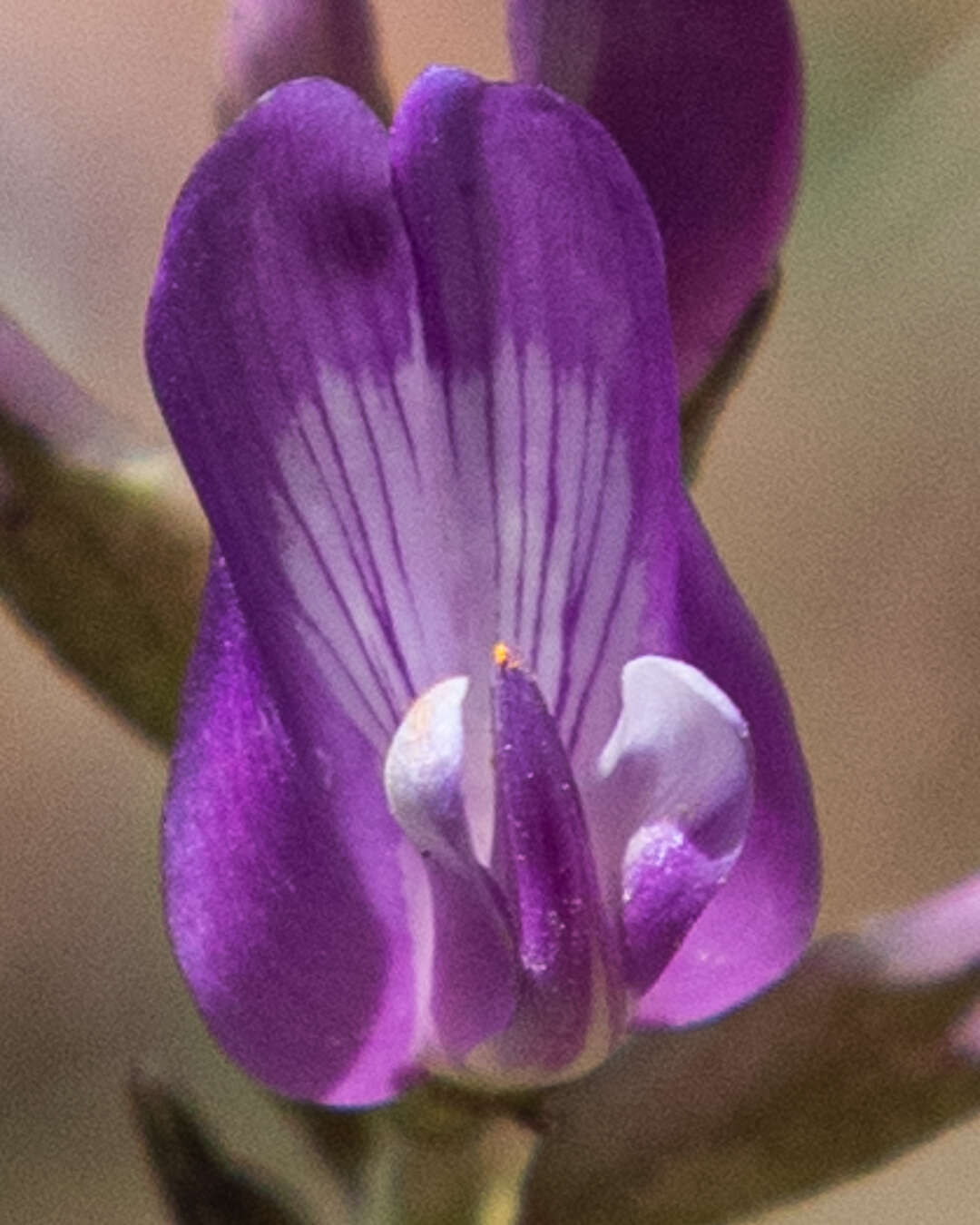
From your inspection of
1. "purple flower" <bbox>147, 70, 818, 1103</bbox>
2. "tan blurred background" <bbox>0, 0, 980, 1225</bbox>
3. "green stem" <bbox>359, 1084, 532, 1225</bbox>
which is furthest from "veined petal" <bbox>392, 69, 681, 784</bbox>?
"tan blurred background" <bbox>0, 0, 980, 1225</bbox>

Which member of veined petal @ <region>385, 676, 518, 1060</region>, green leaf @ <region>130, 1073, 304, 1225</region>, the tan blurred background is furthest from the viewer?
the tan blurred background

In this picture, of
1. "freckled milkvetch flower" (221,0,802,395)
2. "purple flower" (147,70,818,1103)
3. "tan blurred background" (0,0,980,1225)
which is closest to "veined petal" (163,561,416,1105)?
"purple flower" (147,70,818,1103)

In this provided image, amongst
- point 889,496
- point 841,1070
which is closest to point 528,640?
point 841,1070

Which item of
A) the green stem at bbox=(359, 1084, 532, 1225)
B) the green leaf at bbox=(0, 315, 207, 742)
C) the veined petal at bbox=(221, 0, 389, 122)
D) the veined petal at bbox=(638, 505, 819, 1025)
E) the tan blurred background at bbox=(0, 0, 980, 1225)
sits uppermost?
the veined petal at bbox=(221, 0, 389, 122)

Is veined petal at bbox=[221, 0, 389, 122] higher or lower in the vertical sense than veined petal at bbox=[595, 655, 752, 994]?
higher

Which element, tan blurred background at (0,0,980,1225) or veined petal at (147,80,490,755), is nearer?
veined petal at (147,80,490,755)

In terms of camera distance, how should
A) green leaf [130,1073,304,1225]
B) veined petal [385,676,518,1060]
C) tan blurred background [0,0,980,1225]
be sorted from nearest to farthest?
veined petal [385,676,518,1060], green leaf [130,1073,304,1225], tan blurred background [0,0,980,1225]

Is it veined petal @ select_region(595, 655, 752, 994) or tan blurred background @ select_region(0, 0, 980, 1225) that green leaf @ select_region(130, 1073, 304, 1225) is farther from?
tan blurred background @ select_region(0, 0, 980, 1225)

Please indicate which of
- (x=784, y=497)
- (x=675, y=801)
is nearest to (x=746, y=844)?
(x=675, y=801)
